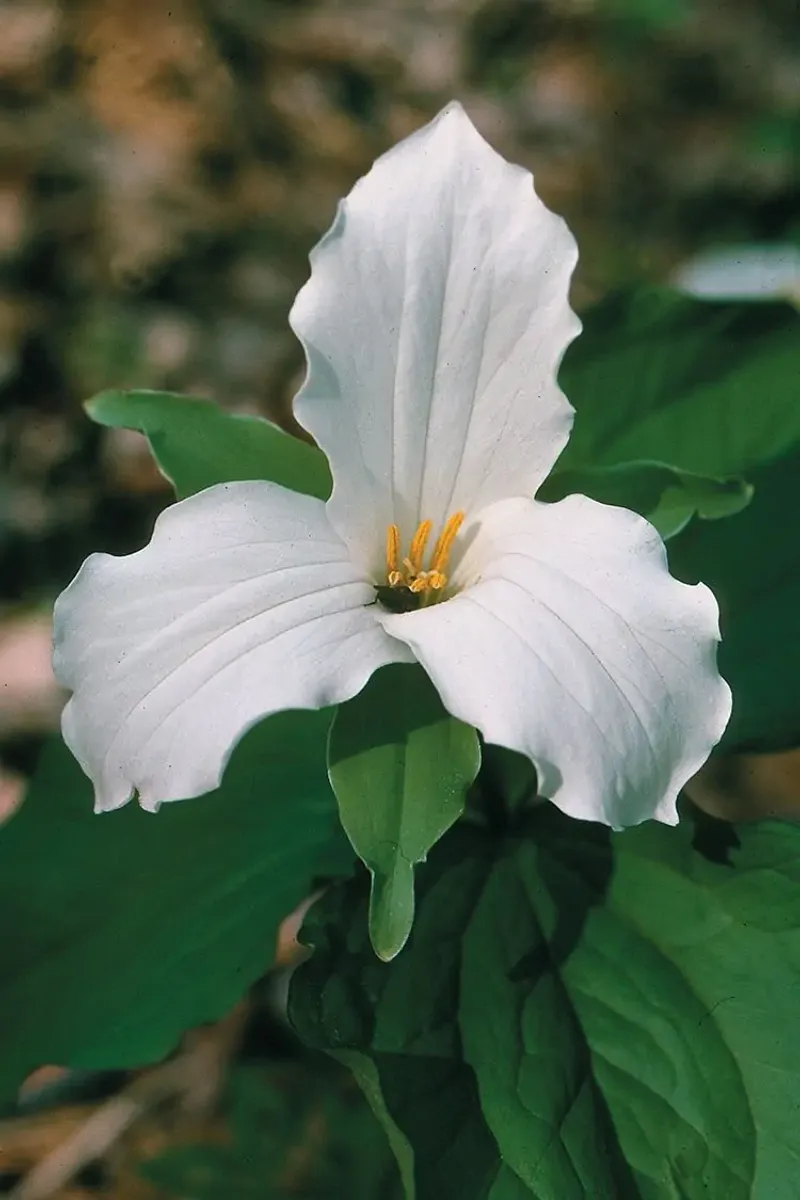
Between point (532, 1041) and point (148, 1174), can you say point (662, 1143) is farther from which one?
point (148, 1174)

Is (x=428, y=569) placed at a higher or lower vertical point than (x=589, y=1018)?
higher

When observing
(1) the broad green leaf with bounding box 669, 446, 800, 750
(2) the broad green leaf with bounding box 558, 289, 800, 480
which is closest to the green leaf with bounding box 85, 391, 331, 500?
(2) the broad green leaf with bounding box 558, 289, 800, 480

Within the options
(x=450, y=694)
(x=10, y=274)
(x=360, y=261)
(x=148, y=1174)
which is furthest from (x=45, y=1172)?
(x=10, y=274)

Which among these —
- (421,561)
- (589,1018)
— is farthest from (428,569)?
(589,1018)

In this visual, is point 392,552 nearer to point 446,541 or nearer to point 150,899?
point 446,541

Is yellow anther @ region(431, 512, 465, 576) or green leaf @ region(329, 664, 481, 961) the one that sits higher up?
yellow anther @ region(431, 512, 465, 576)

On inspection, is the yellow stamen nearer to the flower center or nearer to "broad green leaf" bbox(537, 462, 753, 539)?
the flower center

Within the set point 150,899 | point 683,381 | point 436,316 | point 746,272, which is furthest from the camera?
point 746,272
